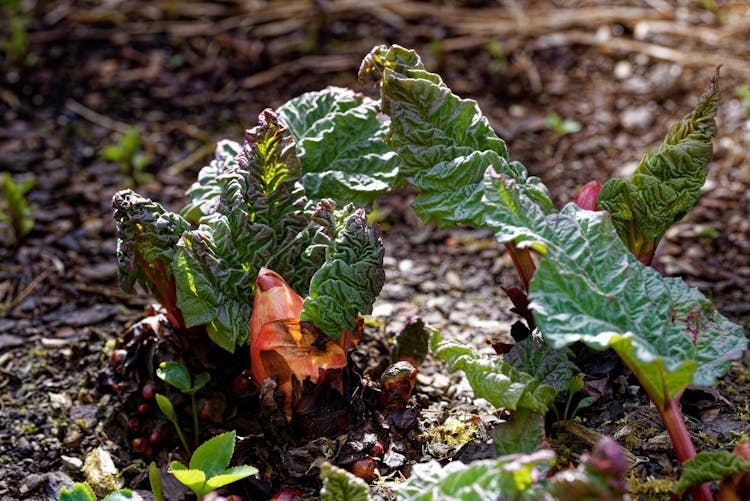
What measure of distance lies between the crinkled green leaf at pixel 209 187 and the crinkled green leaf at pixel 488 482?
1068mm

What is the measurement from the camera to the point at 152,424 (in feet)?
8.04

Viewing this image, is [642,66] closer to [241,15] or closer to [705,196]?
[705,196]

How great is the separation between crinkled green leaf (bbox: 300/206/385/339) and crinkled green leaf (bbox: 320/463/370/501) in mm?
430

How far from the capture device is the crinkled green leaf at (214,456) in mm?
1956

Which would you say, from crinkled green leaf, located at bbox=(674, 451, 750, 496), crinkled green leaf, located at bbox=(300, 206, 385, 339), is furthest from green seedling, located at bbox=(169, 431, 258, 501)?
crinkled green leaf, located at bbox=(674, 451, 750, 496)

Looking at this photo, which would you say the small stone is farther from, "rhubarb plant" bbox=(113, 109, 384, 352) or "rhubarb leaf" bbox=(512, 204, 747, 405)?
"rhubarb leaf" bbox=(512, 204, 747, 405)

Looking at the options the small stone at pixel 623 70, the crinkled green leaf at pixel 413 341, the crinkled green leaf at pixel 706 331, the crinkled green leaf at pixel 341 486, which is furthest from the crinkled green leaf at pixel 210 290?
the small stone at pixel 623 70

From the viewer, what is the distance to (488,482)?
156 centimetres

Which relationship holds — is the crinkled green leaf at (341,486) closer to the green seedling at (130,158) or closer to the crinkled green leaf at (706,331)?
the crinkled green leaf at (706,331)

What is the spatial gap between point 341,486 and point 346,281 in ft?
1.70

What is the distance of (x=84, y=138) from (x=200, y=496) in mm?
2859

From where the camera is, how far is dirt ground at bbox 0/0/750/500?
2453mm

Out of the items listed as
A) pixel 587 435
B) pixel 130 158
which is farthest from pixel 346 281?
pixel 130 158

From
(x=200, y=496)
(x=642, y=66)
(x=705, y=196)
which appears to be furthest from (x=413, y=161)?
(x=642, y=66)
